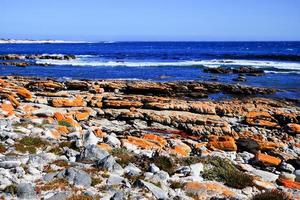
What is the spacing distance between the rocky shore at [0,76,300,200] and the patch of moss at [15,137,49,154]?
3 cm

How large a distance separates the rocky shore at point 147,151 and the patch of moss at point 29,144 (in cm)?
3

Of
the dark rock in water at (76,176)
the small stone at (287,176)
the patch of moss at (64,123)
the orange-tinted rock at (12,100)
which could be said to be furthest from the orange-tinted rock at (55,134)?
the orange-tinted rock at (12,100)

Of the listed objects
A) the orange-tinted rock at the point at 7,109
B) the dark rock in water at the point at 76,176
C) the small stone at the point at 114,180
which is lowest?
the orange-tinted rock at the point at 7,109

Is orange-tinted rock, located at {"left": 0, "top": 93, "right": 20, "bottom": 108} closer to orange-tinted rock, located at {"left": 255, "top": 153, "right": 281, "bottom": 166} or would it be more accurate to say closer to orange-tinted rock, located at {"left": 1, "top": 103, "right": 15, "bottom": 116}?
orange-tinted rock, located at {"left": 1, "top": 103, "right": 15, "bottom": 116}

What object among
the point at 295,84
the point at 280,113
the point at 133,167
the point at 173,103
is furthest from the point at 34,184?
the point at 295,84

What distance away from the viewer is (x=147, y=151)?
12.4 metres

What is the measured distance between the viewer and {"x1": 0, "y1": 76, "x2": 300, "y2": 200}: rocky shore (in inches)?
347

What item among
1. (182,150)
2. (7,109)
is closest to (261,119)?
(182,150)

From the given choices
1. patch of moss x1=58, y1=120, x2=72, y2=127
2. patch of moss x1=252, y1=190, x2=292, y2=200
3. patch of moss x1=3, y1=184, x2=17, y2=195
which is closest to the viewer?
patch of moss x1=3, y1=184, x2=17, y2=195

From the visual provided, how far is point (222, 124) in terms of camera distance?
19.5 metres

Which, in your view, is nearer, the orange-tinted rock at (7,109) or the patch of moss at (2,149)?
the patch of moss at (2,149)

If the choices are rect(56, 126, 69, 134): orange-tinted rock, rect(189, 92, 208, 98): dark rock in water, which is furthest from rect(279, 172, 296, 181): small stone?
rect(189, 92, 208, 98): dark rock in water

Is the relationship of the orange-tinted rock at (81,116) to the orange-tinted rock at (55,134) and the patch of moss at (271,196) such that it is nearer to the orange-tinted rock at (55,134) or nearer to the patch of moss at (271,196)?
the orange-tinted rock at (55,134)

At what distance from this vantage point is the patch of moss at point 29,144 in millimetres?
10719
